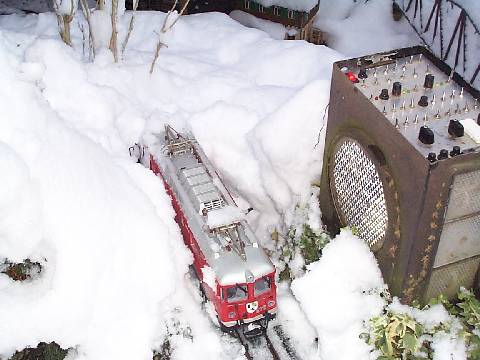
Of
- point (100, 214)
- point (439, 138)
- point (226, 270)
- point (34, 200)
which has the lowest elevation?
point (226, 270)

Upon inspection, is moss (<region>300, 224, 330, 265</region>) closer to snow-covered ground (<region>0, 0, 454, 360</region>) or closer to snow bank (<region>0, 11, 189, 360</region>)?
snow-covered ground (<region>0, 0, 454, 360</region>)

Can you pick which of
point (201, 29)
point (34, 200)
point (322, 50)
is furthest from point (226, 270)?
point (201, 29)

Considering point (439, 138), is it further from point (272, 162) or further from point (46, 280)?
point (46, 280)

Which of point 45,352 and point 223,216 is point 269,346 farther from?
point 45,352

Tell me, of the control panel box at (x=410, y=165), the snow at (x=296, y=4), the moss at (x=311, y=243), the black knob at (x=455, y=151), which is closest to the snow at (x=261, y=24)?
the snow at (x=296, y=4)

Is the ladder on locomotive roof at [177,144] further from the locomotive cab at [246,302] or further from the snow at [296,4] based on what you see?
the snow at [296,4]

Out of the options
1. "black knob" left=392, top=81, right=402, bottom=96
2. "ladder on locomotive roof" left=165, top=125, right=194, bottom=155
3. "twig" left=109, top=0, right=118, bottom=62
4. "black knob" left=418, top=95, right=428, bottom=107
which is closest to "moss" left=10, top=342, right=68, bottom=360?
"ladder on locomotive roof" left=165, top=125, right=194, bottom=155
